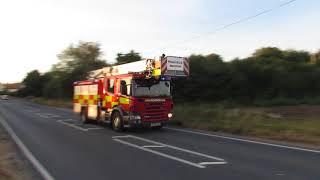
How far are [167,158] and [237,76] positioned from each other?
1810 inches

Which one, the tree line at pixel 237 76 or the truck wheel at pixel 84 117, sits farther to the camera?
the tree line at pixel 237 76

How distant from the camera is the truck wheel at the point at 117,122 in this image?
73.9ft

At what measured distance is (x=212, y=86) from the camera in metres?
55.1

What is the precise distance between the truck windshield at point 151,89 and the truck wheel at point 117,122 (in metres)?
1.43

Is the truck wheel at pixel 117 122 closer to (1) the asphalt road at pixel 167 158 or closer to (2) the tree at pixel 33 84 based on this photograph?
(1) the asphalt road at pixel 167 158

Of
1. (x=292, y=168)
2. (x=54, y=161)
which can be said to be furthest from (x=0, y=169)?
(x=292, y=168)

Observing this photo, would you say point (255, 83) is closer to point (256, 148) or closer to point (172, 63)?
point (172, 63)

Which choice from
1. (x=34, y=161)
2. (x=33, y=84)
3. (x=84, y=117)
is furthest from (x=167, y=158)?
(x=33, y=84)

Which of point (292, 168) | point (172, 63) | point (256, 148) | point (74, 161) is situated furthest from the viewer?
point (172, 63)

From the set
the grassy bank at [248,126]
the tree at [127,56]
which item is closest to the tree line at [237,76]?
the tree at [127,56]

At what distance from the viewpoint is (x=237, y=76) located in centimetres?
5866

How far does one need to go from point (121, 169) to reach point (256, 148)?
519 cm

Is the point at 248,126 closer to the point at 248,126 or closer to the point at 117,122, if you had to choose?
the point at 248,126

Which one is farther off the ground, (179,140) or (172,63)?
(172,63)
